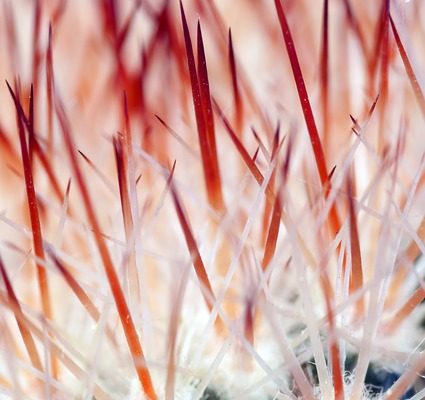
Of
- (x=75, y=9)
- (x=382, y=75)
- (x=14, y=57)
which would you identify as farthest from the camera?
(x=75, y=9)

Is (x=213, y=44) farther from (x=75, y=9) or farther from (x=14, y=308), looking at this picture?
(x=14, y=308)

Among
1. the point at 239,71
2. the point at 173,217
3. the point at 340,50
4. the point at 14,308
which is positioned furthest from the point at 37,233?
the point at 340,50

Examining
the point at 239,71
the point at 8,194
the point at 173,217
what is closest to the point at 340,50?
the point at 239,71

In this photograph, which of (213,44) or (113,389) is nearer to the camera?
(113,389)

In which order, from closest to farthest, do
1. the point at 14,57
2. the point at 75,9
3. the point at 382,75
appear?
1. the point at 382,75
2. the point at 14,57
3. the point at 75,9

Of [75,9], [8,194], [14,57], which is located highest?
[75,9]

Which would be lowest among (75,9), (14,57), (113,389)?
(113,389)

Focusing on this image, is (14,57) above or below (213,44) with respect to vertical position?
below

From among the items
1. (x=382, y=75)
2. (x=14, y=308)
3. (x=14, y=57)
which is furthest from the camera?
(x=14, y=57)

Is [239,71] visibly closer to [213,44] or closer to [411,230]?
[213,44]
